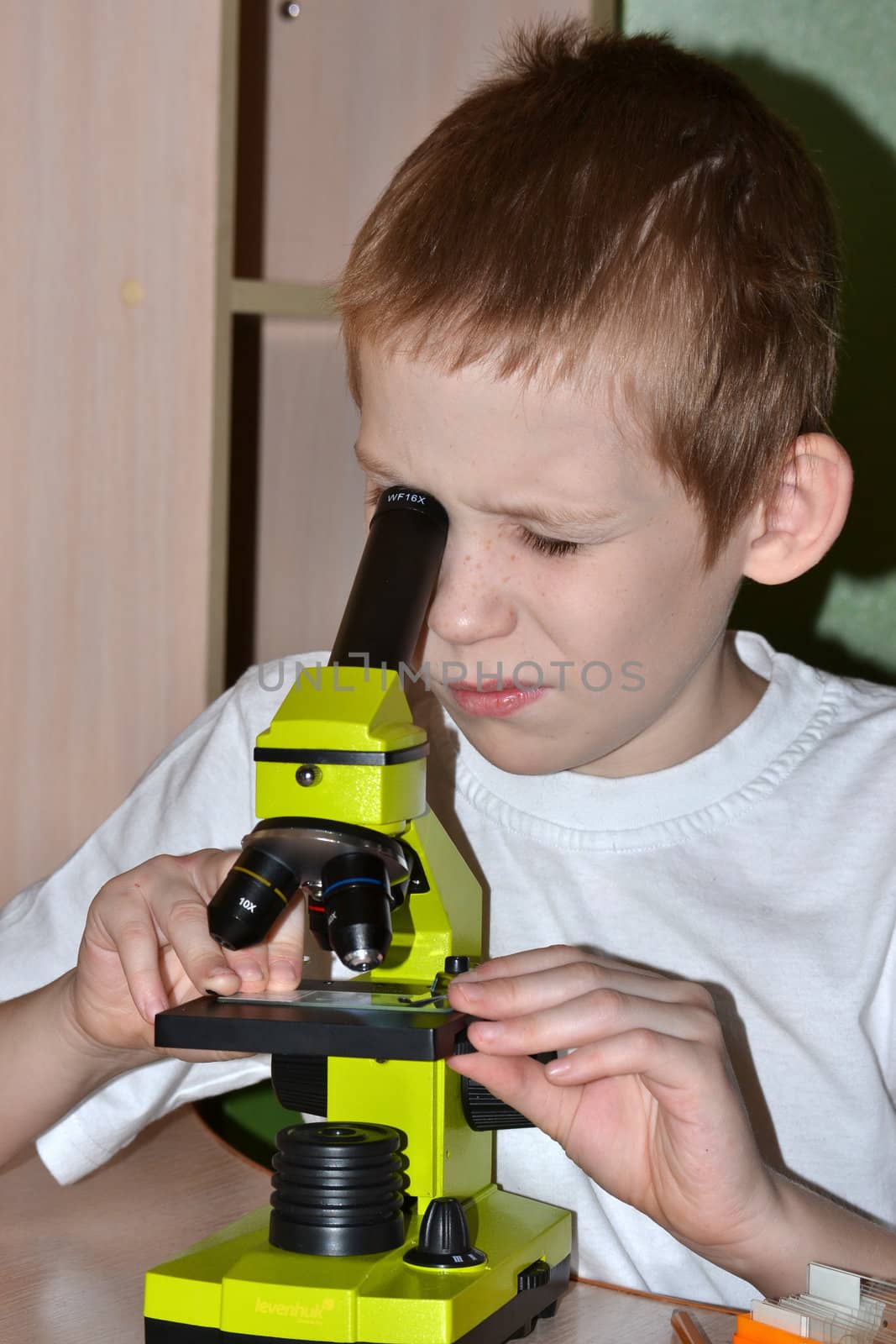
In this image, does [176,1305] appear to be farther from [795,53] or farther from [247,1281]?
[795,53]

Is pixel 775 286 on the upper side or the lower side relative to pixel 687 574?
upper

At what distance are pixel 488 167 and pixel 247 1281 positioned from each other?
2.29 feet

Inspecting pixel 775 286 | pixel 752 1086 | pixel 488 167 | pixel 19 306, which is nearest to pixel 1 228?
pixel 19 306

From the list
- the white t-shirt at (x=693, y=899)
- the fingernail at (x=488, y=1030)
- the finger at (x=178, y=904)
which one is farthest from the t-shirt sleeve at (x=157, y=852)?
the fingernail at (x=488, y=1030)

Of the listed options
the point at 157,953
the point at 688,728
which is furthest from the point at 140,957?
the point at 688,728

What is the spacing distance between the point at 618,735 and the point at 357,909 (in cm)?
41

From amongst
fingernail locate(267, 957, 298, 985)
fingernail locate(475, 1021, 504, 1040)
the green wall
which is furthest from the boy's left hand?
the green wall

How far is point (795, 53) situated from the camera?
6.19 ft

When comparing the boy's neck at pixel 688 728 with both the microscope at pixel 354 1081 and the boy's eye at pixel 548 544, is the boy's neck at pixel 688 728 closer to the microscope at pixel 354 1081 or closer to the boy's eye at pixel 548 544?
the boy's eye at pixel 548 544

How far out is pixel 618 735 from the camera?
42.6 inches

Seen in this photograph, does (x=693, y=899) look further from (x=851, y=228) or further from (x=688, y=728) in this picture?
(x=851, y=228)

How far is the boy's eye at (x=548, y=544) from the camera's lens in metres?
0.94

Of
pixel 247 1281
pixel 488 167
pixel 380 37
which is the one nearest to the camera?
pixel 247 1281

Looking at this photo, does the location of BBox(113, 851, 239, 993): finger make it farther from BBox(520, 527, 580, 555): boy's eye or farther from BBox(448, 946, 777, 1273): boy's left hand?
BBox(520, 527, 580, 555): boy's eye
